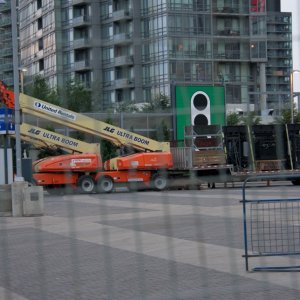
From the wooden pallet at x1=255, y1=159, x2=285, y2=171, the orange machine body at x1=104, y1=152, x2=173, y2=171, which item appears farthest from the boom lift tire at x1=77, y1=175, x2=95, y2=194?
the wooden pallet at x1=255, y1=159, x2=285, y2=171

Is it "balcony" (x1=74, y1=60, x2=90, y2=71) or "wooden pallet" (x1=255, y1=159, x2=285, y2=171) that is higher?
"balcony" (x1=74, y1=60, x2=90, y2=71)

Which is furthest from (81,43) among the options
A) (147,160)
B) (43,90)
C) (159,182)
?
(147,160)

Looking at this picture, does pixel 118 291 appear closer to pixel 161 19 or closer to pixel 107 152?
pixel 161 19

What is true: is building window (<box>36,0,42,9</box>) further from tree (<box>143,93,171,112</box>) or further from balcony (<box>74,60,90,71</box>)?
tree (<box>143,93,171,112</box>)

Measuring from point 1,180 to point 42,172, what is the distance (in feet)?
3.22

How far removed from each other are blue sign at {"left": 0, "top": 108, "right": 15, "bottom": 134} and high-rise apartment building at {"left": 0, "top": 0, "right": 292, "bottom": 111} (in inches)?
154

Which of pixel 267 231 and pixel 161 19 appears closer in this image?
pixel 161 19

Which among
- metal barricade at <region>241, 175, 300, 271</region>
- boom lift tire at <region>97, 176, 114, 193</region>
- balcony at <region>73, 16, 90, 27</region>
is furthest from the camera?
boom lift tire at <region>97, 176, 114, 193</region>

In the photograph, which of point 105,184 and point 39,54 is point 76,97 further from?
point 105,184

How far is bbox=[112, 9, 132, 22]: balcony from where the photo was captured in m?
1.37

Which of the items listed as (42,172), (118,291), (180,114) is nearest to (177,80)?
(180,114)

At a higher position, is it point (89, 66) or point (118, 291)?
point (89, 66)

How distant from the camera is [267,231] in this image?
4160 mm

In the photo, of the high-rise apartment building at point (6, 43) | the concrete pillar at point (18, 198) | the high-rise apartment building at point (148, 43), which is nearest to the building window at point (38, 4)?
the high-rise apartment building at point (148, 43)
